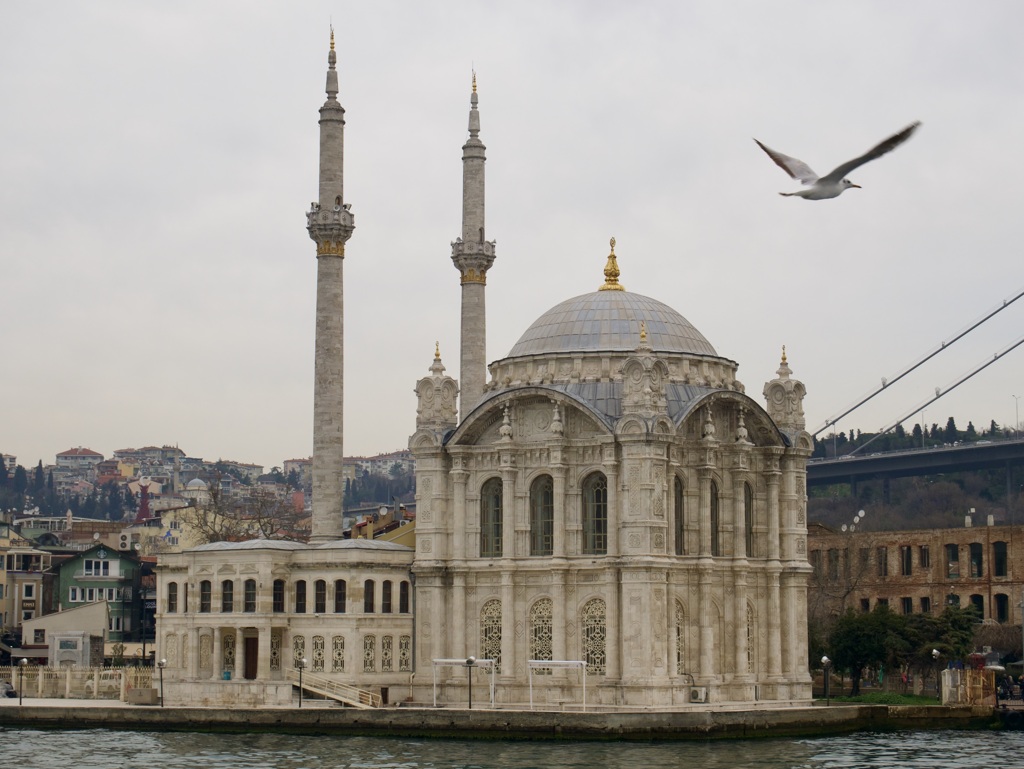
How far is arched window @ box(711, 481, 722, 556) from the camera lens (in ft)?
207

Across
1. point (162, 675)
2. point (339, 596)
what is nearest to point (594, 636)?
point (339, 596)

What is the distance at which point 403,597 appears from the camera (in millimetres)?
64188

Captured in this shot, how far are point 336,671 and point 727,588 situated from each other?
13.0m

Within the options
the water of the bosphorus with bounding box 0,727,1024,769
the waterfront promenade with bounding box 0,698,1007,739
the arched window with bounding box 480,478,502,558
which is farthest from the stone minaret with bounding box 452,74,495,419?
the water of the bosphorus with bounding box 0,727,1024,769

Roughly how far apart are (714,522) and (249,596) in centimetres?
1537

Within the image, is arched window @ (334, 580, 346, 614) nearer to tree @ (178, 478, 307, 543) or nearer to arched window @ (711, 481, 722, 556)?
tree @ (178, 478, 307, 543)

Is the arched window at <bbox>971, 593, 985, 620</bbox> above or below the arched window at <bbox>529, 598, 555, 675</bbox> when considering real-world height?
above

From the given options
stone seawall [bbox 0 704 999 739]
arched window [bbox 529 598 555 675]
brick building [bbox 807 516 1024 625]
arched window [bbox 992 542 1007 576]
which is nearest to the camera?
stone seawall [bbox 0 704 999 739]

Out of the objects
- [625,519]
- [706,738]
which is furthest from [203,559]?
[706,738]

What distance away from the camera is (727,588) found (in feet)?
207

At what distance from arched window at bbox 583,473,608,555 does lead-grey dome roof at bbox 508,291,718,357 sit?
180 inches

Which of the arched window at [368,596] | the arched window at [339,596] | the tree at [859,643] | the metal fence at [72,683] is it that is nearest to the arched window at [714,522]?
the tree at [859,643]

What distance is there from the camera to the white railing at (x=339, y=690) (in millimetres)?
60750

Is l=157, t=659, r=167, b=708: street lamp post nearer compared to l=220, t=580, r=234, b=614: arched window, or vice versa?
l=157, t=659, r=167, b=708: street lamp post
